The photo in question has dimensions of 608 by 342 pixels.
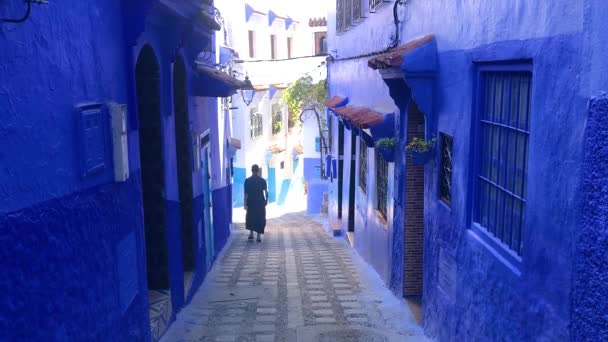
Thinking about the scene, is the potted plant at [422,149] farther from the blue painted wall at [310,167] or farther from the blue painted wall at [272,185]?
the blue painted wall at [310,167]

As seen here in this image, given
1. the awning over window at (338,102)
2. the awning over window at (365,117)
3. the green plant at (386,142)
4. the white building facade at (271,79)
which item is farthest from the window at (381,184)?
the white building facade at (271,79)

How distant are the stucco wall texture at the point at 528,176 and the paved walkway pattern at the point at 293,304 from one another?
2.92 feet

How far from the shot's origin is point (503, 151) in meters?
4.60

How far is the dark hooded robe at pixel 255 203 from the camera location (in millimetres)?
14117

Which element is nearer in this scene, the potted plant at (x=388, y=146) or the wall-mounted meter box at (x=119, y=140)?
the wall-mounted meter box at (x=119, y=140)

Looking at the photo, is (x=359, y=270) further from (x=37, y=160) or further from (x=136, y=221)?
(x=37, y=160)

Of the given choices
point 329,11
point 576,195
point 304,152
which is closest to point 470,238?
point 576,195

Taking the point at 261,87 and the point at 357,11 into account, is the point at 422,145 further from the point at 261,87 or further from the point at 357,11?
the point at 261,87

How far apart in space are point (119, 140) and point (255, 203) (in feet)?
30.9

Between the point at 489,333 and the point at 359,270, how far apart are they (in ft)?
20.3

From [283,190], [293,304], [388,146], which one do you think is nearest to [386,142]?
[388,146]

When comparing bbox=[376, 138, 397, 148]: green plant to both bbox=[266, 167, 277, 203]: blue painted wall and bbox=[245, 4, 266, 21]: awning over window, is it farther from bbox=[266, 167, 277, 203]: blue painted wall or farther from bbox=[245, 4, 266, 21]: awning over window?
bbox=[266, 167, 277, 203]: blue painted wall

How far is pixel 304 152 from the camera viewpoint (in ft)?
112

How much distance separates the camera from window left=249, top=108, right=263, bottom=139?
93.4 feet
